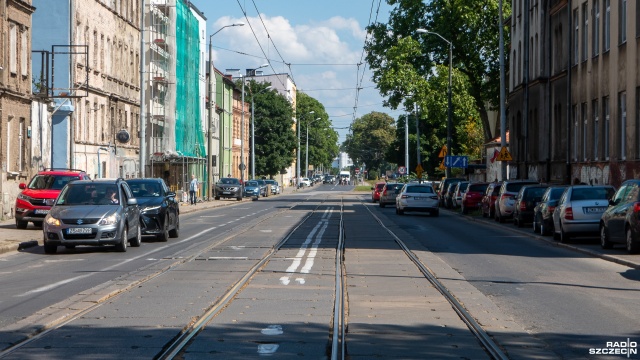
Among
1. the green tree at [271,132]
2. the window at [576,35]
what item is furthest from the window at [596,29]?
the green tree at [271,132]

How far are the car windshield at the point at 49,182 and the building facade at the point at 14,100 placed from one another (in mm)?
2888

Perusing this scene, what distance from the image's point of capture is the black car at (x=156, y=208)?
84.7 ft

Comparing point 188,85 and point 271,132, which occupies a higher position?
point 188,85

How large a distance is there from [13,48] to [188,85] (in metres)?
38.6

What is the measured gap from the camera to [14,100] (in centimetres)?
3609

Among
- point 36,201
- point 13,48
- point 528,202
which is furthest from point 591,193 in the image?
point 13,48

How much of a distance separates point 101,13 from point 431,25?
20.6 meters

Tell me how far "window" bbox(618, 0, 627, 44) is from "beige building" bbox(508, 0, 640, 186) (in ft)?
0.06

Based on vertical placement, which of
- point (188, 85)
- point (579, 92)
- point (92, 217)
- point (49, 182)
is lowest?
point (92, 217)

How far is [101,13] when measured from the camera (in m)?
52.4

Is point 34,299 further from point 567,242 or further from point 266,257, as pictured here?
point 567,242

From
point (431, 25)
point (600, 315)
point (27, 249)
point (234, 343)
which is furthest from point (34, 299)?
point (431, 25)

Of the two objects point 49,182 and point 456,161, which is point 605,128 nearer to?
point 49,182

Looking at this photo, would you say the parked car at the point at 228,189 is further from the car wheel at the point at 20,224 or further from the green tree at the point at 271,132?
the car wheel at the point at 20,224
